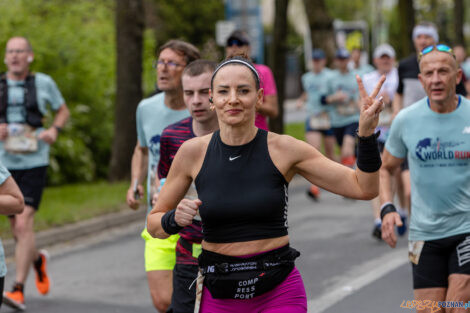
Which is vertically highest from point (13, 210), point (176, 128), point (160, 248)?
point (176, 128)

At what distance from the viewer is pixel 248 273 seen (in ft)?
13.3

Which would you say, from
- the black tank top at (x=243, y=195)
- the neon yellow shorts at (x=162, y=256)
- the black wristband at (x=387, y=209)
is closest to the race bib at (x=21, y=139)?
the neon yellow shorts at (x=162, y=256)

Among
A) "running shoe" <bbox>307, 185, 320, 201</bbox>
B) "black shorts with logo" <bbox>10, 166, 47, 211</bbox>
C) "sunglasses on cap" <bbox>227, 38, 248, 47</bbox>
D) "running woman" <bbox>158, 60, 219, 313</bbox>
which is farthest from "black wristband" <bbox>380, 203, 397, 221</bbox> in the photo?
"running shoe" <bbox>307, 185, 320, 201</bbox>

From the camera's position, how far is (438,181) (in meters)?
5.27

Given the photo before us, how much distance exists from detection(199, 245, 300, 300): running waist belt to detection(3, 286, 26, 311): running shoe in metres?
3.78

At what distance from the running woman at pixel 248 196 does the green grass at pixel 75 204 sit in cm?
665

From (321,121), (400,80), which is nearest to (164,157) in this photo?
(400,80)

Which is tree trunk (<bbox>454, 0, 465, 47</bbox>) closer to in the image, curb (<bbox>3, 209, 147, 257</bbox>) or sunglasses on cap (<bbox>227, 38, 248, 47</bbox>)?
curb (<bbox>3, 209, 147, 257</bbox>)

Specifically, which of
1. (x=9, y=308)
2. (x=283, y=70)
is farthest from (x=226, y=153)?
(x=283, y=70)

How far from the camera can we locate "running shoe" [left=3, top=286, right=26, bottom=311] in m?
7.47

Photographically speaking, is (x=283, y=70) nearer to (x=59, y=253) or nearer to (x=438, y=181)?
(x=59, y=253)

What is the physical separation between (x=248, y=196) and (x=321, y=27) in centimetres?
1807

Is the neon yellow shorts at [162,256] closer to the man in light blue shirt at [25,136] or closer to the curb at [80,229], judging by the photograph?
the man in light blue shirt at [25,136]

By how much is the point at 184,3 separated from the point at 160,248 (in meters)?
38.5
